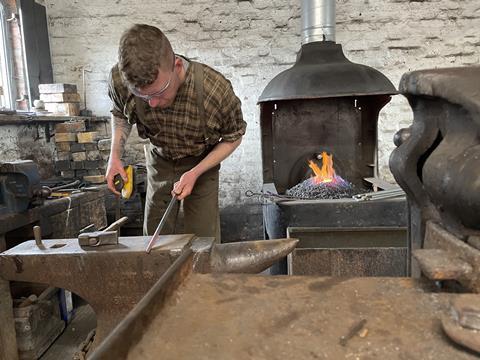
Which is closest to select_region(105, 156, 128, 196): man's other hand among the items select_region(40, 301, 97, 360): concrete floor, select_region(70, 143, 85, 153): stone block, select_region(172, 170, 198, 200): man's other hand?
select_region(172, 170, 198, 200): man's other hand

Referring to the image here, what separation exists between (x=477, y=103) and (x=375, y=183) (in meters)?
2.23

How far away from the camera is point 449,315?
532 mm

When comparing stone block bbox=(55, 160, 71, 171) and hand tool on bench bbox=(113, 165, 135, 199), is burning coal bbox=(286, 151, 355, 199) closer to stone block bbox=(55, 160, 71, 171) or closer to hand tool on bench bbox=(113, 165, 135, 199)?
hand tool on bench bbox=(113, 165, 135, 199)

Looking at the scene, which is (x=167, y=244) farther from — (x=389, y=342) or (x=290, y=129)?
(x=290, y=129)

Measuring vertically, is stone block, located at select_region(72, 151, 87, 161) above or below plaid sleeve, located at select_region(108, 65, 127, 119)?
below

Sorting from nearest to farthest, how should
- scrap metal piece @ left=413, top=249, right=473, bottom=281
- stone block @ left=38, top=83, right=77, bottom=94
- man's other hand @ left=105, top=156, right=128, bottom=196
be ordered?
1. scrap metal piece @ left=413, top=249, right=473, bottom=281
2. man's other hand @ left=105, top=156, right=128, bottom=196
3. stone block @ left=38, top=83, right=77, bottom=94

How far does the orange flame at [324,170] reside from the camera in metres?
2.86

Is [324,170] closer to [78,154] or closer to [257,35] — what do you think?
[257,35]

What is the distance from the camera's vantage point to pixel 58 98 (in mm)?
3193

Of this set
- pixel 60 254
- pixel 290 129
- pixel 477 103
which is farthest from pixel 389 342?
pixel 290 129

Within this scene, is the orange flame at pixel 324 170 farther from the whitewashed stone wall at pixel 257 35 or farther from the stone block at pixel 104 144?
the stone block at pixel 104 144

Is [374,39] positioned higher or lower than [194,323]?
higher

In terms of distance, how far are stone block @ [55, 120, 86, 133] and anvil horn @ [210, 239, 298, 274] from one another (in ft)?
7.36

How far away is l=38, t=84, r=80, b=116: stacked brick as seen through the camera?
316cm
